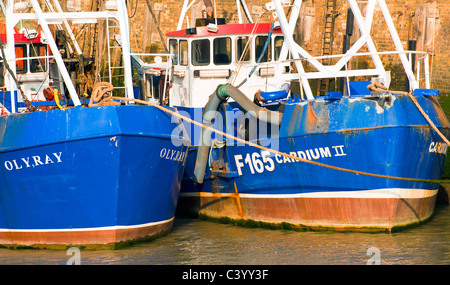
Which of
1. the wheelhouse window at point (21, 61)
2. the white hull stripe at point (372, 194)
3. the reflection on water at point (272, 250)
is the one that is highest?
the wheelhouse window at point (21, 61)

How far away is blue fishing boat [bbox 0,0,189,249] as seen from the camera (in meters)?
11.3

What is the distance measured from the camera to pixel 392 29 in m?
14.3

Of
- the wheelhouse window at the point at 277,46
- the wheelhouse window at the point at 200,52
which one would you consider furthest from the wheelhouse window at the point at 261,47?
the wheelhouse window at the point at 200,52

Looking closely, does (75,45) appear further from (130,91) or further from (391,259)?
(391,259)

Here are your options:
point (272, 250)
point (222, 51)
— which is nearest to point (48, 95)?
point (222, 51)

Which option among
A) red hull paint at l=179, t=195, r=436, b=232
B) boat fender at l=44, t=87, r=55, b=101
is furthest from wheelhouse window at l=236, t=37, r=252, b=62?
boat fender at l=44, t=87, r=55, b=101

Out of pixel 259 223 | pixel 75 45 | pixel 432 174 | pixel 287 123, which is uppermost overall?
pixel 75 45

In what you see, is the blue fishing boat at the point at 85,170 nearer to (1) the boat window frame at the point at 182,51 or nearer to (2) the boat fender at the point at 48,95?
(2) the boat fender at the point at 48,95

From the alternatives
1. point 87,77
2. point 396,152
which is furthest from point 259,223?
point 87,77

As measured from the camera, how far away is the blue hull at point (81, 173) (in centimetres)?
1132

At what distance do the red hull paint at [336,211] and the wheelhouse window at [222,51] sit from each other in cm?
301

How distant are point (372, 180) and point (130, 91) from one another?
14.3 feet

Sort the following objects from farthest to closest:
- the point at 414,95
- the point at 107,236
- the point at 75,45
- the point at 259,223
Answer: the point at 75,45, the point at 259,223, the point at 414,95, the point at 107,236

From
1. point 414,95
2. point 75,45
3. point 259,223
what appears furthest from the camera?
point 75,45
